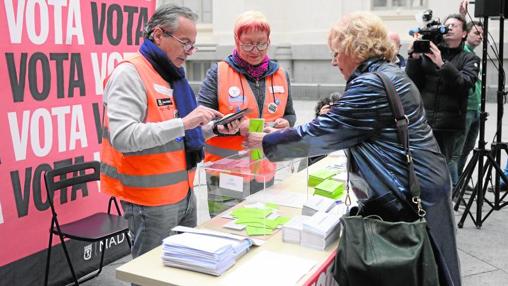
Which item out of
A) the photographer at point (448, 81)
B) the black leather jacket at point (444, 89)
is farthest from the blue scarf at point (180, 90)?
the black leather jacket at point (444, 89)

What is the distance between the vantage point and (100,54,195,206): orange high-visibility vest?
2260 millimetres

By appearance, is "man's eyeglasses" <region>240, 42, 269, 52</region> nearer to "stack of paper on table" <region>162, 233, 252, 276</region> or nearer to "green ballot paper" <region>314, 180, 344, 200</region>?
"green ballot paper" <region>314, 180, 344, 200</region>

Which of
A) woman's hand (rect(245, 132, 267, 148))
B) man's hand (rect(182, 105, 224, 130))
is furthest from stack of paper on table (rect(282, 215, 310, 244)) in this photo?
man's hand (rect(182, 105, 224, 130))

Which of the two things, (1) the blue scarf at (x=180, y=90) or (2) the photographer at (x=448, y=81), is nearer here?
(1) the blue scarf at (x=180, y=90)

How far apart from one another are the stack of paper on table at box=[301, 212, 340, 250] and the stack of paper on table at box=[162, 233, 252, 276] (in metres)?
0.30

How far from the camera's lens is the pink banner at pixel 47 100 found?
2994 millimetres

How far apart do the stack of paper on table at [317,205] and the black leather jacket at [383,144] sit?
0.39 metres

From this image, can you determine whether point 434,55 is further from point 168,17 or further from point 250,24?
point 168,17

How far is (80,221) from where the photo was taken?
3.34 m

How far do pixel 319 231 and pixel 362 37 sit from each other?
2.58 ft

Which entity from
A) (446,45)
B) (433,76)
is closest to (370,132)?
(433,76)

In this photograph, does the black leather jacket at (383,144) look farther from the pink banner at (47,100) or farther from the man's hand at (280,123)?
the pink banner at (47,100)

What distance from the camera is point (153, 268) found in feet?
6.45

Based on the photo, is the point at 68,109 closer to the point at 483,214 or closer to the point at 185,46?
the point at 185,46
